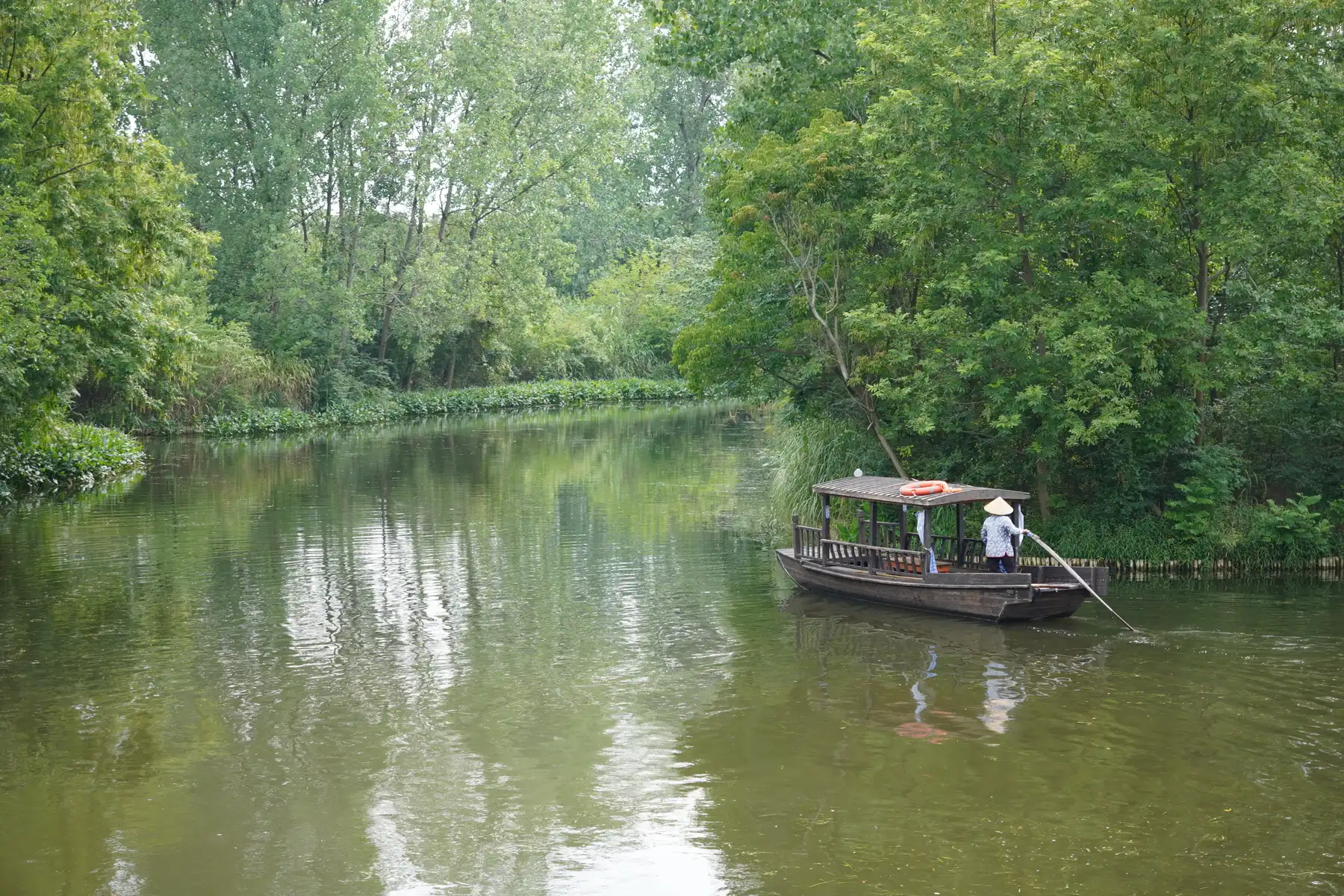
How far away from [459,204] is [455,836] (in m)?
56.2

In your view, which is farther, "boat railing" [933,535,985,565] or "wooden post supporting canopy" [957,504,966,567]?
"boat railing" [933,535,985,565]

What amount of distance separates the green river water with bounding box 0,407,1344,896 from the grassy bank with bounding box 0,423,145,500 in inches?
290

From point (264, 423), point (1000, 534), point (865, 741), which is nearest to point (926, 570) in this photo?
point (1000, 534)

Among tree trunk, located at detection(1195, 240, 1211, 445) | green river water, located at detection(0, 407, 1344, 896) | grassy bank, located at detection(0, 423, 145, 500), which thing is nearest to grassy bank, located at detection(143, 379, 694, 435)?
grassy bank, located at detection(0, 423, 145, 500)

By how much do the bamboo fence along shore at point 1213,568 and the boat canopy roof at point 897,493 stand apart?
9.67 ft

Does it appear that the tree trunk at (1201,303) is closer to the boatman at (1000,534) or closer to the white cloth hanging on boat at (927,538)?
the boatman at (1000,534)

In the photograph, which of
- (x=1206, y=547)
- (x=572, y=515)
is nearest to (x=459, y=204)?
(x=572, y=515)

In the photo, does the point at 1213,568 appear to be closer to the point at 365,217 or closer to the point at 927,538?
the point at 927,538

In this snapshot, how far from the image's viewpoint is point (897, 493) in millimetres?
21719

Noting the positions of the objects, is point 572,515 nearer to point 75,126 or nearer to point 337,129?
point 75,126

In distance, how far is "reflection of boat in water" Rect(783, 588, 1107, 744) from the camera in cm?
1566

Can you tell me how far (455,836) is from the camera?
12.1 meters

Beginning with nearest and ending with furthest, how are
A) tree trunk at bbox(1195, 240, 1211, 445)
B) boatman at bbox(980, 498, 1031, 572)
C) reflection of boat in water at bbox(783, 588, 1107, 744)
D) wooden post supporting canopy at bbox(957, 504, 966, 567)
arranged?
reflection of boat in water at bbox(783, 588, 1107, 744)
boatman at bbox(980, 498, 1031, 572)
wooden post supporting canopy at bbox(957, 504, 966, 567)
tree trunk at bbox(1195, 240, 1211, 445)

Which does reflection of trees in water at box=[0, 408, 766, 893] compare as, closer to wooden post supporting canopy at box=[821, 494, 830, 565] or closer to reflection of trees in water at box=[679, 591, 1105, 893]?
reflection of trees in water at box=[679, 591, 1105, 893]
